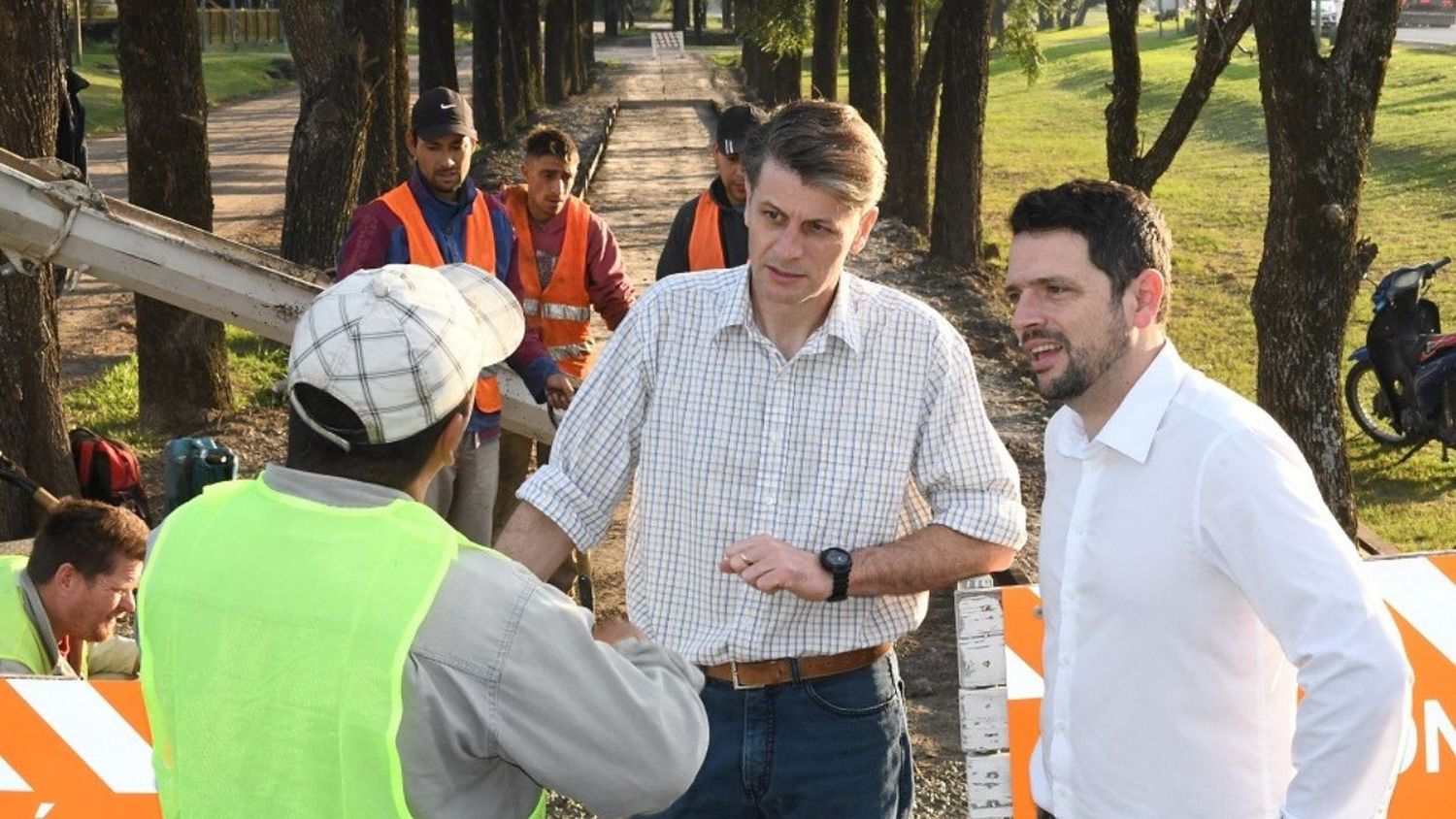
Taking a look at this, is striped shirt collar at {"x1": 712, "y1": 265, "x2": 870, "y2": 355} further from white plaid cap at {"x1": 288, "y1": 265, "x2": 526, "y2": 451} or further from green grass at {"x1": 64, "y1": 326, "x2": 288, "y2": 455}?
green grass at {"x1": 64, "y1": 326, "x2": 288, "y2": 455}

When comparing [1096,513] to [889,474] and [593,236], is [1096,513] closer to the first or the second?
[889,474]

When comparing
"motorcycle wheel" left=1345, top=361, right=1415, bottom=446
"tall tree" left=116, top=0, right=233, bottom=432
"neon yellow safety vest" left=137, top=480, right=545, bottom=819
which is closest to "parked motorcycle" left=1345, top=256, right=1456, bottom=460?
"motorcycle wheel" left=1345, top=361, right=1415, bottom=446

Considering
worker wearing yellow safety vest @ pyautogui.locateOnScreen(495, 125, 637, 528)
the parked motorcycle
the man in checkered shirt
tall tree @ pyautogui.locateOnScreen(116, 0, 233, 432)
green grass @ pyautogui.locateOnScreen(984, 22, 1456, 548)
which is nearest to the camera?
the man in checkered shirt

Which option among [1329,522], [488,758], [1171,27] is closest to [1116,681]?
[1329,522]

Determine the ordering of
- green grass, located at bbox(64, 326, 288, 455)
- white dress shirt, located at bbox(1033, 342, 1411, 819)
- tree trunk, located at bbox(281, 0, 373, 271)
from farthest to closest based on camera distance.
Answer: tree trunk, located at bbox(281, 0, 373, 271) < green grass, located at bbox(64, 326, 288, 455) < white dress shirt, located at bbox(1033, 342, 1411, 819)

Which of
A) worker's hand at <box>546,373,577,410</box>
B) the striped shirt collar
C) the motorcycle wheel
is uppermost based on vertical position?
the striped shirt collar

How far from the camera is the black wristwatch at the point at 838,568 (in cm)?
344

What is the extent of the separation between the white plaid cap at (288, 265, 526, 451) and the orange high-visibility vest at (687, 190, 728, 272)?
4.94 m

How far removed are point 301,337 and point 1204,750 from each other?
1601 mm

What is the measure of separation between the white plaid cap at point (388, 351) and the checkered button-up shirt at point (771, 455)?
97cm

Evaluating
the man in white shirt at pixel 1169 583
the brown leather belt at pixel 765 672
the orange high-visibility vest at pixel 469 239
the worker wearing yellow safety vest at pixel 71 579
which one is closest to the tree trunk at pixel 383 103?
the orange high-visibility vest at pixel 469 239

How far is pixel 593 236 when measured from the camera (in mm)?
8180

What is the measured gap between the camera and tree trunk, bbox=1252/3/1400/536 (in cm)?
766

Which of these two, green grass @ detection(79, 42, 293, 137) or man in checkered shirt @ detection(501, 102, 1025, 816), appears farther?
green grass @ detection(79, 42, 293, 137)
